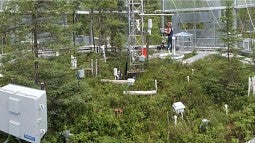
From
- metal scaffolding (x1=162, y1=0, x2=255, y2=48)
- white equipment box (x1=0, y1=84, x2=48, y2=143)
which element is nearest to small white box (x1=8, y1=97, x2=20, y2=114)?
white equipment box (x1=0, y1=84, x2=48, y2=143)

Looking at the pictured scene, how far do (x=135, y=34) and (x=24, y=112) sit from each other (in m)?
9.02

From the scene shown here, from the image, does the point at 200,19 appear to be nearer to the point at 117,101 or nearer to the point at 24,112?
the point at 117,101

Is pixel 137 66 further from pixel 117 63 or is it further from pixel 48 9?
pixel 48 9

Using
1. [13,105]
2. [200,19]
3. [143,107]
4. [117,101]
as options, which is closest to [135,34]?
[117,101]

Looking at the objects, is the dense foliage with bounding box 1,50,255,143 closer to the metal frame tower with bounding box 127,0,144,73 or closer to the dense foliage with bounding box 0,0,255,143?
the dense foliage with bounding box 0,0,255,143

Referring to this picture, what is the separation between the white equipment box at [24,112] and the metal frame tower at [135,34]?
24.4ft

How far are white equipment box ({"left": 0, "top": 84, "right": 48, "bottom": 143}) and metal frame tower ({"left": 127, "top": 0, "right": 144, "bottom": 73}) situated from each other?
744cm

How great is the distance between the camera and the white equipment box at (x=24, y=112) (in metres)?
8.83

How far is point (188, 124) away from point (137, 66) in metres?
5.75

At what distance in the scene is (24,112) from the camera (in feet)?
29.4

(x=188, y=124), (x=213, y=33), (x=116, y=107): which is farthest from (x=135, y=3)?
(x=213, y=33)

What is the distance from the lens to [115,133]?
1077 centimetres

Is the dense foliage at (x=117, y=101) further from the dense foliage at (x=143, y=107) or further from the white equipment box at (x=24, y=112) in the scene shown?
the white equipment box at (x=24, y=112)

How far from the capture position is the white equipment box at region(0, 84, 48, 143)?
29.0 ft
